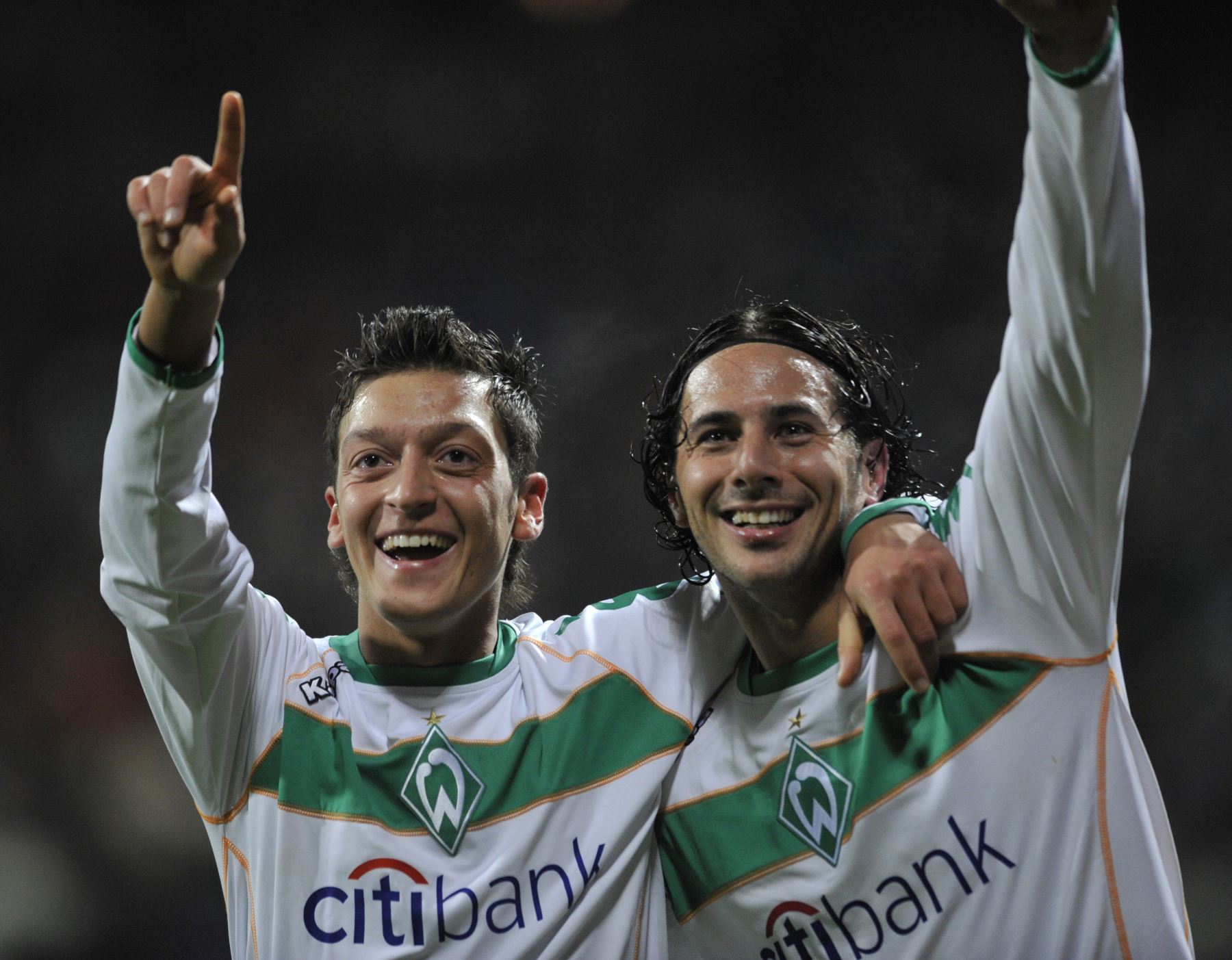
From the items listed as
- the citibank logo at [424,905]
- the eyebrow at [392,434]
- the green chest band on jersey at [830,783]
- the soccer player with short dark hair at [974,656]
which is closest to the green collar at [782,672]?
the soccer player with short dark hair at [974,656]

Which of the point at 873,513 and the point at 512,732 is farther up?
the point at 873,513

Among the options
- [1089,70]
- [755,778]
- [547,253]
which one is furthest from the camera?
[547,253]

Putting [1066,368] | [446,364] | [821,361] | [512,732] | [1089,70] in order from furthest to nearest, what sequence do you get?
[446,364]
[821,361]
[512,732]
[1066,368]
[1089,70]

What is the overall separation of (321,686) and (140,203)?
0.94 metres

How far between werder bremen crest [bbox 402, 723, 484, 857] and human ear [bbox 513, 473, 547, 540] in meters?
0.53

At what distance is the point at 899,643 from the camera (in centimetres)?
175

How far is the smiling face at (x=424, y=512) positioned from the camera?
213cm

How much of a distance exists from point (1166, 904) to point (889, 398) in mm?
1111

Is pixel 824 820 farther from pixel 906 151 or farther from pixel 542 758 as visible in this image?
pixel 906 151

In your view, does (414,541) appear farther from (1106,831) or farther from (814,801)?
(1106,831)

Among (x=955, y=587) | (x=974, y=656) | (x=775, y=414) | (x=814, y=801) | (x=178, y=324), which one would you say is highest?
(x=178, y=324)

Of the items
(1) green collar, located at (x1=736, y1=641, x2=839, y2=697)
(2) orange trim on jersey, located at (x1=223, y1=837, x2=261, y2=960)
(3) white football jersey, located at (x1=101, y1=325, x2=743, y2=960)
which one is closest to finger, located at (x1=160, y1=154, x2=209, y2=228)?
(3) white football jersey, located at (x1=101, y1=325, x2=743, y2=960)

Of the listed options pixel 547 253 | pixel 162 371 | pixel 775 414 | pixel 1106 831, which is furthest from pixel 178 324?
pixel 547 253

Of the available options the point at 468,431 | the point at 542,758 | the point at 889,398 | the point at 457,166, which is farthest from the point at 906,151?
the point at 542,758
